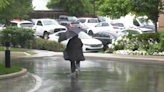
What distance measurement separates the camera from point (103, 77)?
12156 millimetres

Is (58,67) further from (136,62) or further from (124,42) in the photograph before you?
(124,42)

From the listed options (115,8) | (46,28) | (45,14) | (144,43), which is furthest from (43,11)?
(144,43)

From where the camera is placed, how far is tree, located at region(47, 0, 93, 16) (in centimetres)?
5347

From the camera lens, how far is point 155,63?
52.6 ft

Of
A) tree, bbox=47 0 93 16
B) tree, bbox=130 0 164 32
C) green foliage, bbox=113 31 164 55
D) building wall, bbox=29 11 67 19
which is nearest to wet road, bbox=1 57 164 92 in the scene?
green foliage, bbox=113 31 164 55

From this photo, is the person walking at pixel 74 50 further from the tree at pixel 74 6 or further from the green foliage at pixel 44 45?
the tree at pixel 74 6

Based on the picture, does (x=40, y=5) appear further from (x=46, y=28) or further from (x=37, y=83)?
(x=37, y=83)

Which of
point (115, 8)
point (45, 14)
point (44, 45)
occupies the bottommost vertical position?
point (44, 45)

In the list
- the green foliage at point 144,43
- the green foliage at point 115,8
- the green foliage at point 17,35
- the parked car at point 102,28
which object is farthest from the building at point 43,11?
the green foliage at point 144,43

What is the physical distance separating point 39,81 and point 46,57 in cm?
809

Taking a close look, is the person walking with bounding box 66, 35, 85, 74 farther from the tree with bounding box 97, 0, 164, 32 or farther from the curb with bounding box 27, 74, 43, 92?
the tree with bounding box 97, 0, 164, 32

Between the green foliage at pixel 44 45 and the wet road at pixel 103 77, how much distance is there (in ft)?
19.9

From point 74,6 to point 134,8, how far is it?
33597 millimetres

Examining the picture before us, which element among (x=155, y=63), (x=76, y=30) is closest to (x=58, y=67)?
(x=76, y=30)
